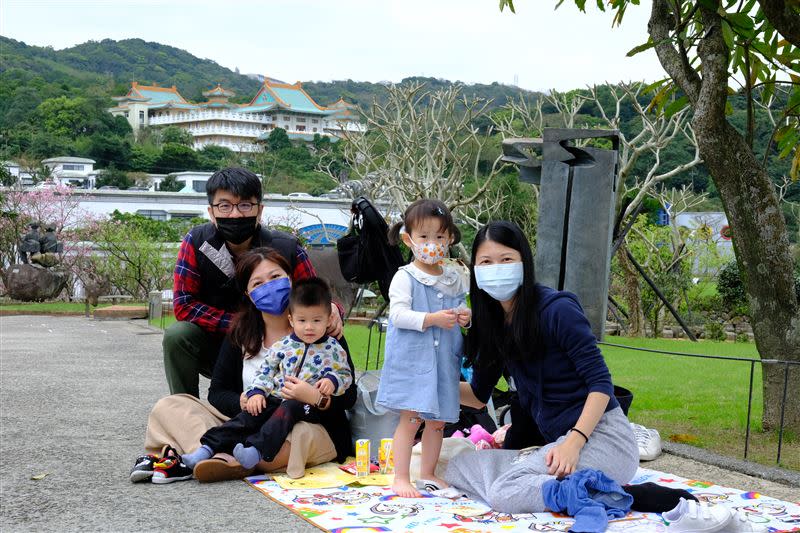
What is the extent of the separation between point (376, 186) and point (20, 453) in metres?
14.9

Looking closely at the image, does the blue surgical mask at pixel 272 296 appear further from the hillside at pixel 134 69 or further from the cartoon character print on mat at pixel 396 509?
the hillside at pixel 134 69

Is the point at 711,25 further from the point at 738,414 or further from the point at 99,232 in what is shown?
the point at 99,232

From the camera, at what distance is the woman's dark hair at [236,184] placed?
14.3ft

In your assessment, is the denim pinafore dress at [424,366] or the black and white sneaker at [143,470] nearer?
the denim pinafore dress at [424,366]

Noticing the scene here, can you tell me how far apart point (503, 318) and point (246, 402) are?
122cm

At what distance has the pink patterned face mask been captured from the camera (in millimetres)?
3652

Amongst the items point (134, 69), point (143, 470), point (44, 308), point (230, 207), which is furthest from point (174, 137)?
point (143, 470)

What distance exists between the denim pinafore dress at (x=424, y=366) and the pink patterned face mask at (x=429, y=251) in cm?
9

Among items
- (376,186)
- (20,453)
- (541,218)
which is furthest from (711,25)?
(376,186)

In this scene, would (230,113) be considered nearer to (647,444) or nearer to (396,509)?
(647,444)

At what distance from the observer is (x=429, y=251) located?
365 cm

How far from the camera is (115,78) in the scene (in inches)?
4053

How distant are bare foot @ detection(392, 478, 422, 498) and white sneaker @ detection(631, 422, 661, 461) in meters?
1.34

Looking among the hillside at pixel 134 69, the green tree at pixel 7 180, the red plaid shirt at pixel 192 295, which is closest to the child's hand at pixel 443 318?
the red plaid shirt at pixel 192 295
